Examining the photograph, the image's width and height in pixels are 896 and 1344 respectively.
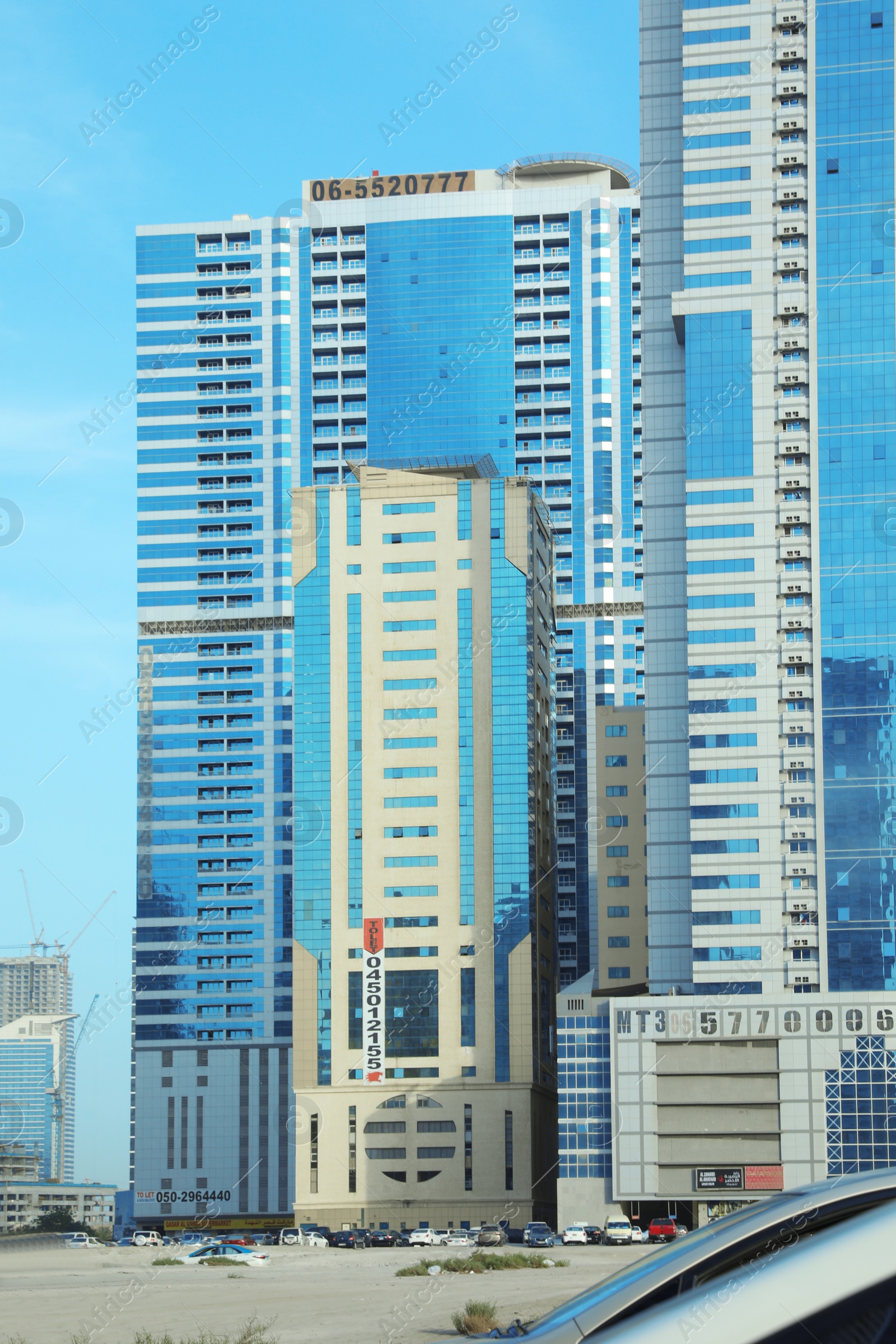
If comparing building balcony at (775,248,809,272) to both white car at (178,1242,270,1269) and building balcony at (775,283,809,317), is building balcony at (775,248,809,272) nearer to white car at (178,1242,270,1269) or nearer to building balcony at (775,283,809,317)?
building balcony at (775,283,809,317)

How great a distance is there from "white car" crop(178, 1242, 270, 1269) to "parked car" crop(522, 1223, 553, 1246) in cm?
2025

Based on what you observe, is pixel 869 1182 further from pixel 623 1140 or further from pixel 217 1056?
pixel 217 1056

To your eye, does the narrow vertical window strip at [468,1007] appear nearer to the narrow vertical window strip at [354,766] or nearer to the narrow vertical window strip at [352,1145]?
the narrow vertical window strip at [354,766]

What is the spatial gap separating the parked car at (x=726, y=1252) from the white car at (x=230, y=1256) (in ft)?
166

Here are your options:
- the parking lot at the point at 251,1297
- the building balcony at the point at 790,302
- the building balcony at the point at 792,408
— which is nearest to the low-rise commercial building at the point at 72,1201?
the parking lot at the point at 251,1297

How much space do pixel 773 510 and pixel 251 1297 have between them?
69859mm

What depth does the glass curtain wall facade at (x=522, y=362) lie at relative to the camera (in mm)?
140375

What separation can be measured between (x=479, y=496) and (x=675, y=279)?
20.0 m

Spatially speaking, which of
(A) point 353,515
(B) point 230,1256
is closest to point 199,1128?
(A) point 353,515

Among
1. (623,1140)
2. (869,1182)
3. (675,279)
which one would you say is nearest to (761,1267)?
(869,1182)

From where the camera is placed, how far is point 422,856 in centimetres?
10775

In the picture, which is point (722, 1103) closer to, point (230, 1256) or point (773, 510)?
point (773, 510)

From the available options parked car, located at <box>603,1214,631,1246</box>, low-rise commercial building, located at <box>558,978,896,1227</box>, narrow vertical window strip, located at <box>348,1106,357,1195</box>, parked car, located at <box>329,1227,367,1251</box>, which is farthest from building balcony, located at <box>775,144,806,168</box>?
parked car, located at <box>329,1227,367,1251</box>

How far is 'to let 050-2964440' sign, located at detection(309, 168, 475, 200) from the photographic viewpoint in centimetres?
14200
